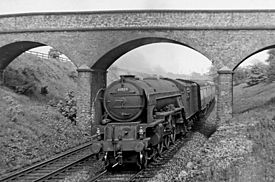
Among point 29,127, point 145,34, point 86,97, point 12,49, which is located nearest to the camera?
point 29,127

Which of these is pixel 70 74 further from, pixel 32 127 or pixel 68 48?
pixel 32 127

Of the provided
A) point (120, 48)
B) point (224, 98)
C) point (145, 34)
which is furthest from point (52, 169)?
point (224, 98)

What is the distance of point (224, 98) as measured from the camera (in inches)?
805

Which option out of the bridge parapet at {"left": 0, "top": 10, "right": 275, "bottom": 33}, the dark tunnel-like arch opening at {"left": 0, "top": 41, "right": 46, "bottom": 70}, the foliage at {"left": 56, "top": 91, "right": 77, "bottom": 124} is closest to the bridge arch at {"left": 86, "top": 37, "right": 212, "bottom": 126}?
the bridge parapet at {"left": 0, "top": 10, "right": 275, "bottom": 33}

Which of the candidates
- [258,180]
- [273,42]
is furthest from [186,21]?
[258,180]

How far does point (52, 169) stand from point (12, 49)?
14.9 meters

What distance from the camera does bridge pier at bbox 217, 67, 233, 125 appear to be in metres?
20.3

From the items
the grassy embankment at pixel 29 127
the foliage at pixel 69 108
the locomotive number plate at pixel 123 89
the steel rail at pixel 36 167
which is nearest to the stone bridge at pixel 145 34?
the foliage at pixel 69 108

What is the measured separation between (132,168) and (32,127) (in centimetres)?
721

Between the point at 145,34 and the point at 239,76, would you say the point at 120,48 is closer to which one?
the point at 145,34

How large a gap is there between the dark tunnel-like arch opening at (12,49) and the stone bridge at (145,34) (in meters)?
0.76

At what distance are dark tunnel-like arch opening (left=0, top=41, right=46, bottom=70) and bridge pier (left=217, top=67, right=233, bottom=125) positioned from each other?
12672 millimetres

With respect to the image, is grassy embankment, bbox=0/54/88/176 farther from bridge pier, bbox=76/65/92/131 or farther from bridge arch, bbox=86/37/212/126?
bridge arch, bbox=86/37/212/126

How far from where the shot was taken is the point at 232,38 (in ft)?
66.1
